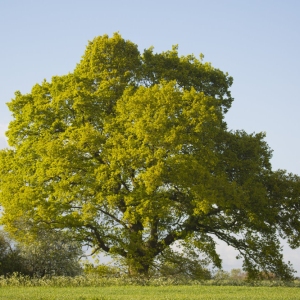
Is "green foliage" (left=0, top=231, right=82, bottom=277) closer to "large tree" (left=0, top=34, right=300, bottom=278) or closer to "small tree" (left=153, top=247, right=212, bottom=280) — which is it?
"large tree" (left=0, top=34, right=300, bottom=278)

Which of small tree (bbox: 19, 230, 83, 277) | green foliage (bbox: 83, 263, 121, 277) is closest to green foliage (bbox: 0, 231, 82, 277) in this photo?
small tree (bbox: 19, 230, 83, 277)

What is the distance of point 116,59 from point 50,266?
44.4ft

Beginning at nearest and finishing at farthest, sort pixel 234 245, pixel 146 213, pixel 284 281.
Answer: pixel 146 213 → pixel 284 281 → pixel 234 245

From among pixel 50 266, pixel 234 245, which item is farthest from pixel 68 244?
pixel 234 245

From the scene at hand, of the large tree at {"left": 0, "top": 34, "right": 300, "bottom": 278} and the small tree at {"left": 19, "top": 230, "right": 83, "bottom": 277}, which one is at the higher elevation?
the large tree at {"left": 0, "top": 34, "right": 300, "bottom": 278}

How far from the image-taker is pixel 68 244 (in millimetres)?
34312

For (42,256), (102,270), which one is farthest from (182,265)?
(42,256)

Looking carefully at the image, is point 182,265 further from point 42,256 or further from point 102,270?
point 42,256

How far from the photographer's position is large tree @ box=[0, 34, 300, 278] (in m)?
30.1

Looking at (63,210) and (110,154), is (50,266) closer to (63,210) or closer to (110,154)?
(63,210)

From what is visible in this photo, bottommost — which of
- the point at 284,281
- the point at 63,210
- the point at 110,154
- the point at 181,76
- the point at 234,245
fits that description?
the point at 284,281

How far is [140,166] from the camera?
30.2 m

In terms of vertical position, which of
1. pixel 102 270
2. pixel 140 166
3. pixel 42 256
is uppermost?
pixel 140 166

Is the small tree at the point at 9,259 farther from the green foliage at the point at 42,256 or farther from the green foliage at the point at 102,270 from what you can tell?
the green foliage at the point at 102,270
